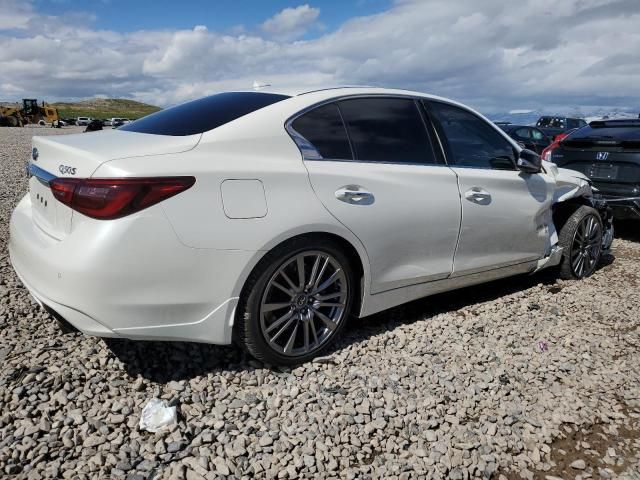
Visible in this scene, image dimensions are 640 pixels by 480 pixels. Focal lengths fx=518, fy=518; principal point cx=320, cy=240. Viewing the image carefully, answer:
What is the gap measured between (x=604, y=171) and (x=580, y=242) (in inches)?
68.0

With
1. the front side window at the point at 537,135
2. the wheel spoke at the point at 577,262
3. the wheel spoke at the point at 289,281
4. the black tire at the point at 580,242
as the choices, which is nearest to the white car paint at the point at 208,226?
the wheel spoke at the point at 289,281

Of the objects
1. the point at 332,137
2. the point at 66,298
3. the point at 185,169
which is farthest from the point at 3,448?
the point at 332,137

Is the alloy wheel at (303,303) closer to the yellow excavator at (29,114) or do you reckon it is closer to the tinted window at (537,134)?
the tinted window at (537,134)

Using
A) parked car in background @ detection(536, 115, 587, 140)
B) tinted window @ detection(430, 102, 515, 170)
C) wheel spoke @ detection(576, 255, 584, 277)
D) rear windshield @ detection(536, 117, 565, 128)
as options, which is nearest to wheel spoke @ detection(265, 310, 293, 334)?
tinted window @ detection(430, 102, 515, 170)

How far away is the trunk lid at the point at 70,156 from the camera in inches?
97.4

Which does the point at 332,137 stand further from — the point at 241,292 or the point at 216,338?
the point at 216,338

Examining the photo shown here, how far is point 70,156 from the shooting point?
2566mm

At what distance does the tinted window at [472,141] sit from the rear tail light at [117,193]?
81.2 inches

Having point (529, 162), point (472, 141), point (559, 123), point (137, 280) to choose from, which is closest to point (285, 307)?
point (137, 280)

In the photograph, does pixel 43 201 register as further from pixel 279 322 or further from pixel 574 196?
pixel 574 196

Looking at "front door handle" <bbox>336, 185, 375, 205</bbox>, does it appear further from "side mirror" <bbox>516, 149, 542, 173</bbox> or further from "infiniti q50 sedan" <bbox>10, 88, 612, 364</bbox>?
"side mirror" <bbox>516, 149, 542, 173</bbox>

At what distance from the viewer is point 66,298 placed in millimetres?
2428

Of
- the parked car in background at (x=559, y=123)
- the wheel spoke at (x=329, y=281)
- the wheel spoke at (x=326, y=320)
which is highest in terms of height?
the parked car in background at (x=559, y=123)

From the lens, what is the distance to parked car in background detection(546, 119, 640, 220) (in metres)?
5.71
